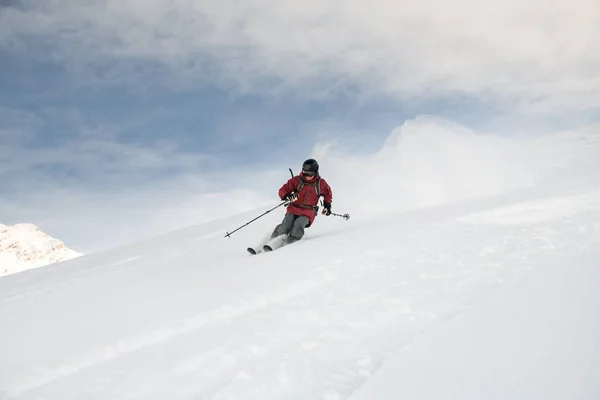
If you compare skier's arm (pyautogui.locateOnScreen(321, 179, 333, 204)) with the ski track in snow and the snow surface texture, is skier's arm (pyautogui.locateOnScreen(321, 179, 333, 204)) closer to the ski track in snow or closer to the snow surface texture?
the snow surface texture

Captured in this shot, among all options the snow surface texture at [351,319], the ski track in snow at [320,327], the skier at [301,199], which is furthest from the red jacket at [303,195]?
the ski track in snow at [320,327]

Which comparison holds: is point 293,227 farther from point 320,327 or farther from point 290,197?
point 320,327

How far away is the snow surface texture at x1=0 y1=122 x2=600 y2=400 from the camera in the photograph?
11.2 feet

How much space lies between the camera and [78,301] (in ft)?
24.1

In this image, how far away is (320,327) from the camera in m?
4.44

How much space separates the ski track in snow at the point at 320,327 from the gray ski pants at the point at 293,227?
9.20 feet

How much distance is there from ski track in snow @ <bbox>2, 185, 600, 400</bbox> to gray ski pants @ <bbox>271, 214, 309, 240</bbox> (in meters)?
2.80

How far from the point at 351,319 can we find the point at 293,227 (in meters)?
5.76

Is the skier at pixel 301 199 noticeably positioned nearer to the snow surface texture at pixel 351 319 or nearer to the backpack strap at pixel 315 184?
the backpack strap at pixel 315 184

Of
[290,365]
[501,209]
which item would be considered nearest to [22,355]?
[290,365]

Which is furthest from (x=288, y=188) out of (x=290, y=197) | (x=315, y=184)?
(x=315, y=184)

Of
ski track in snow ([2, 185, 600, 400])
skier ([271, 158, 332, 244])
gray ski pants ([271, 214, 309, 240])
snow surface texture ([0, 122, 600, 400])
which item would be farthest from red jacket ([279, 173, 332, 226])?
ski track in snow ([2, 185, 600, 400])

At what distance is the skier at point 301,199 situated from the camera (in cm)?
1024

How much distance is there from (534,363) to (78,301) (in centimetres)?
665
